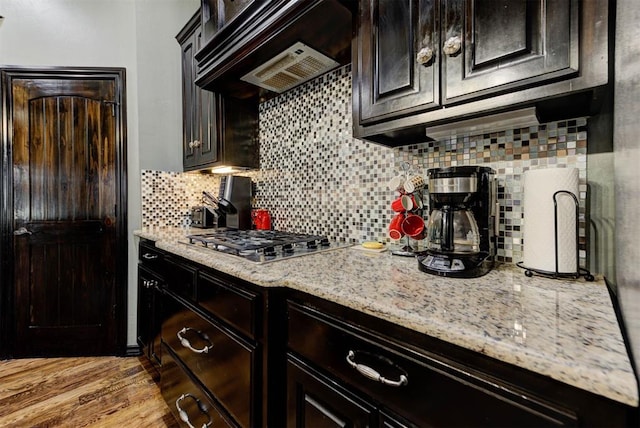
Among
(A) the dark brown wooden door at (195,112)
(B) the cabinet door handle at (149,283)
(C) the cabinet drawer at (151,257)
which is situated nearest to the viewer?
(C) the cabinet drawer at (151,257)

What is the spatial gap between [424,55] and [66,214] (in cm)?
267

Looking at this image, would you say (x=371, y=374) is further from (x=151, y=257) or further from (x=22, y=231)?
(x=22, y=231)

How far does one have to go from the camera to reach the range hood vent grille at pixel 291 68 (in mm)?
1403

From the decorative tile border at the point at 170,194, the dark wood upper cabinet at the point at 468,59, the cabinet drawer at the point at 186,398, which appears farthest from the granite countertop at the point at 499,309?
the decorative tile border at the point at 170,194

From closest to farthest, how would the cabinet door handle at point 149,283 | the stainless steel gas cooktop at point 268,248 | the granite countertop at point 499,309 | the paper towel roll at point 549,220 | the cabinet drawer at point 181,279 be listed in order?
the granite countertop at point 499,309, the paper towel roll at point 549,220, the stainless steel gas cooktop at point 268,248, the cabinet drawer at point 181,279, the cabinet door handle at point 149,283

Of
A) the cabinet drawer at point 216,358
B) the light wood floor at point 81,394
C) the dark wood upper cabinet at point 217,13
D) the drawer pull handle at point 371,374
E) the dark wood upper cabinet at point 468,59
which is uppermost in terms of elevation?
the dark wood upper cabinet at point 217,13

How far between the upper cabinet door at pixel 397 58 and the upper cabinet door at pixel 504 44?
0.15ft

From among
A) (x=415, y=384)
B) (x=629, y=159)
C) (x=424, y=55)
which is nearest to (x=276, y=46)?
(x=424, y=55)

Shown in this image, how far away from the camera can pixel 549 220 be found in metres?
0.83

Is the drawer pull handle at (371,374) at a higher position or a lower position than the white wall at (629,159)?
lower

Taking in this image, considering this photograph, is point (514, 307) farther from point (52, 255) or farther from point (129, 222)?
point (52, 255)

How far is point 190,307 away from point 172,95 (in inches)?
76.4

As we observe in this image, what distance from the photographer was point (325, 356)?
2.46 feet

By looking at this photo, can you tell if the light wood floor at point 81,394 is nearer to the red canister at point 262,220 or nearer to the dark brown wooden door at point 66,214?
the dark brown wooden door at point 66,214
